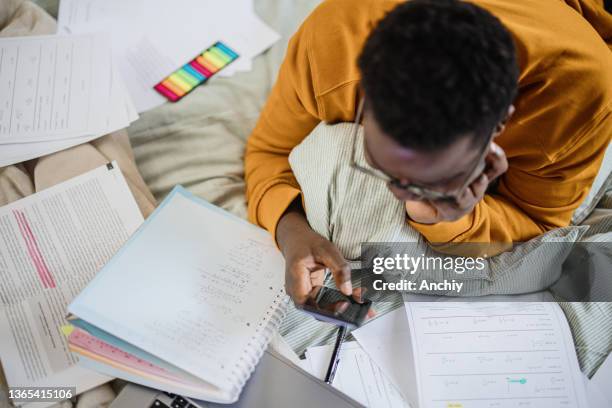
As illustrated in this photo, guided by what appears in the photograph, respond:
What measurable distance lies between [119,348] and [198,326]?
4.2 inches

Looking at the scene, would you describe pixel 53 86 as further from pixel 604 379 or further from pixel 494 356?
pixel 604 379

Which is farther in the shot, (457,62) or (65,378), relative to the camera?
(65,378)

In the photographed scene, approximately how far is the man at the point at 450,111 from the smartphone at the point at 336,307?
0.02m

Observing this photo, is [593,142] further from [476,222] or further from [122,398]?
[122,398]

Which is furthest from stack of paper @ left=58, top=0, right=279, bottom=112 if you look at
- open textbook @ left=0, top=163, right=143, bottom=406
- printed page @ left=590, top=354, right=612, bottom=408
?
printed page @ left=590, top=354, right=612, bottom=408

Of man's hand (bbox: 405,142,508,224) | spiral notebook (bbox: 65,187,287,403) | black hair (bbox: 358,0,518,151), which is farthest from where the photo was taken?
spiral notebook (bbox: 65,187,287,403)

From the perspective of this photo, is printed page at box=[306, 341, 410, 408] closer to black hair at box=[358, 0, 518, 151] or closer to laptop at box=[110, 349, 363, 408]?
laptop at box=[110, 349, 363, 408]

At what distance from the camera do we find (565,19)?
62 cm

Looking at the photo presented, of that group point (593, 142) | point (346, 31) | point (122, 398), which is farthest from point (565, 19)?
point (122, 398)

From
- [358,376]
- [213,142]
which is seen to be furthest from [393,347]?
[213,142]

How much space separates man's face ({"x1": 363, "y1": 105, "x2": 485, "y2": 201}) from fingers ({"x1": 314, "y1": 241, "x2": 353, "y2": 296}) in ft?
0.67

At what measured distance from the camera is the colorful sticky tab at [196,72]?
994 millimetres

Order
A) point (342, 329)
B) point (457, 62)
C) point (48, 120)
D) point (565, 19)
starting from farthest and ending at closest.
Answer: point (48, 120) → point (342, 329) → point (565, 19) → point (457, 62)

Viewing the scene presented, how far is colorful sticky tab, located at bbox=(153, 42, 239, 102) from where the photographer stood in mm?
994
